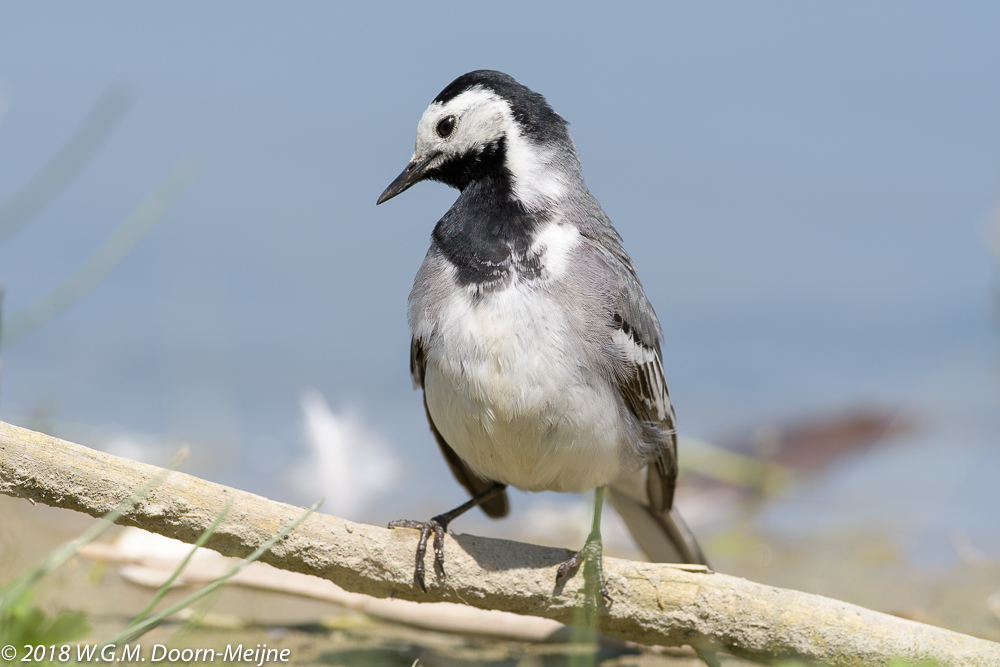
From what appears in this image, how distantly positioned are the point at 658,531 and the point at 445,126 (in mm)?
2438

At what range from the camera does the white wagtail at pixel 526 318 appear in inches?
154

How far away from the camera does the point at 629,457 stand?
14.4 feet

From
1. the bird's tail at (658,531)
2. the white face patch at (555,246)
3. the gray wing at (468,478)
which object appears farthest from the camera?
the bird's tail at (658,531)

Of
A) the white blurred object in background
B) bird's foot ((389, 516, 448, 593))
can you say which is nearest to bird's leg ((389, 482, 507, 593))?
bird's foot ((389, 516, 448, 593))

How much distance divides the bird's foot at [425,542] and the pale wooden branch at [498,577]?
35 millimetres

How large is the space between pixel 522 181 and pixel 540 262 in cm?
47

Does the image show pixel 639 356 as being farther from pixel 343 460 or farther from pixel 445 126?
pixel 343 460

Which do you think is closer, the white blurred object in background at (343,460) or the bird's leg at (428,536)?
the bird's leg at (428,536)

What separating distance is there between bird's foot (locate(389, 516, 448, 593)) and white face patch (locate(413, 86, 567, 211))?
59.1 inches

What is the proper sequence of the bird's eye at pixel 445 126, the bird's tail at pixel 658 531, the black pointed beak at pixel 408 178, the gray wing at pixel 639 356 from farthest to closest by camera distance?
the bird's tail at pixel 658 531, the black pointed beak at pixel 408 178, the bird's eye at pixel 445 126, the gray wing at pixel 639 356

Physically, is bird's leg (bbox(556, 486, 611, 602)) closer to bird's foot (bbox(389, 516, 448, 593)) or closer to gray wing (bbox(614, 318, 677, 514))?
bird's foot (bbox(389, 516, 448, 593))

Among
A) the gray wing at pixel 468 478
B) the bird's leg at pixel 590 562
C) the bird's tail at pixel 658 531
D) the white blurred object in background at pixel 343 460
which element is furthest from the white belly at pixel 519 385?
the white blurred object in background at pixel 343 460

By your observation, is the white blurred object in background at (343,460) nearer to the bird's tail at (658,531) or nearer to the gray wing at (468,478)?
the gray wing at (468,478)

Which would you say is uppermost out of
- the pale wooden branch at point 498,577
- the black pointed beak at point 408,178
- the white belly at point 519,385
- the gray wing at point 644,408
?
the black pointed beak at point 408,178
